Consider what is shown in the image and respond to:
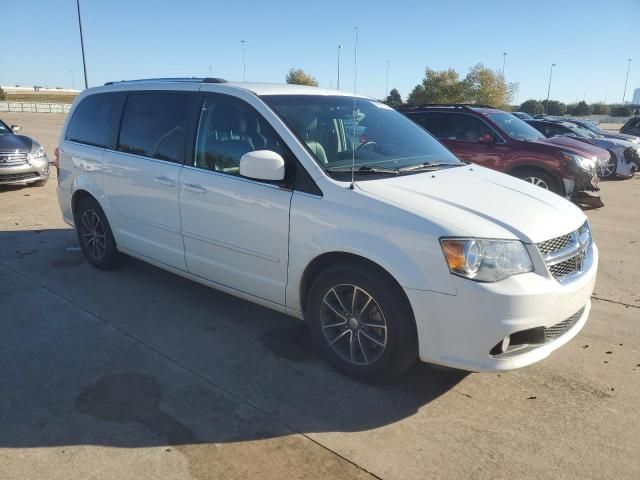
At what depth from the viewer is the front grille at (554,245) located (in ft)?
9.91

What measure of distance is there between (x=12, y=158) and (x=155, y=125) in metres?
6.80

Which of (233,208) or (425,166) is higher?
(425,166)

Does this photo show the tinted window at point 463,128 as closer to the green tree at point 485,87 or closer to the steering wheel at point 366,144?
the steering wheel at point 366,144

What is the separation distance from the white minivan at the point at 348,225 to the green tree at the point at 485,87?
56522mm

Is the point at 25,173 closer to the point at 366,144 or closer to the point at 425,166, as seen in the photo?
the point at 366,144

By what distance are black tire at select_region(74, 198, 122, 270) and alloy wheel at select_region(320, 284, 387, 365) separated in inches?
111

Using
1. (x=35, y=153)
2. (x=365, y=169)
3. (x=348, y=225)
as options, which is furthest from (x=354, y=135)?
(x=35, y=153)

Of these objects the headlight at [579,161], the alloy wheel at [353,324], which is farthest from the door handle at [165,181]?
the headlight at [579,161]

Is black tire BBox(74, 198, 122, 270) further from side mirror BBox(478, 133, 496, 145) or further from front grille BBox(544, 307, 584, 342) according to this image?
side mirror BBox(478, 133, 496, 145)

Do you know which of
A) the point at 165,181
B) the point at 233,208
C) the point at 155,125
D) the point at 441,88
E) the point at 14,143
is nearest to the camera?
the point at 233,208

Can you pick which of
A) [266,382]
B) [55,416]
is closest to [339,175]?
[266,382]

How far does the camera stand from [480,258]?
9.42 ft

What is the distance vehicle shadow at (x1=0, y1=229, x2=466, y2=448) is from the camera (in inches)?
116

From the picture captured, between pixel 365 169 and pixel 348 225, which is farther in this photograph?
pixel 365 169
